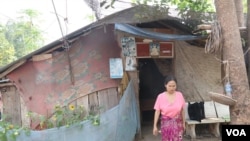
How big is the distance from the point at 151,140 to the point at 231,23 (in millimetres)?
2885

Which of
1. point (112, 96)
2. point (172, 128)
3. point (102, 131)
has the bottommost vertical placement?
point (102, 131)

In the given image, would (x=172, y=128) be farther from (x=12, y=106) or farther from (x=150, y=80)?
(x=150, y=80)

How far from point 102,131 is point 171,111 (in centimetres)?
112

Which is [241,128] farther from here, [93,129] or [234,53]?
[93,129]

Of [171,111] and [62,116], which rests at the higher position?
[171,111]

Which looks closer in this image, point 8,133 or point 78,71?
point 8,133

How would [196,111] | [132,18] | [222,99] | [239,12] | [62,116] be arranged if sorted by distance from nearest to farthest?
1. [222,99]
2. [62,116]
3. [239,12]
4. [132,18]
5. [196,111]

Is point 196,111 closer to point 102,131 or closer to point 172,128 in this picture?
point 172,128

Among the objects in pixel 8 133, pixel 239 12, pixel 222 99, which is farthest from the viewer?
pixel 239 12

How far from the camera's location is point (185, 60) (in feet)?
17.7

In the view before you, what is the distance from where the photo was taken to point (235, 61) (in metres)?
3.42

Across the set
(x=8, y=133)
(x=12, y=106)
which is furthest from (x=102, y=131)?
(x=12, y=106)

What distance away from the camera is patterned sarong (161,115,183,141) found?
3.63 metres

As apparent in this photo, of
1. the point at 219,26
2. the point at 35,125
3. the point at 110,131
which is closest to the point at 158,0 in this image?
the point at 219,26
